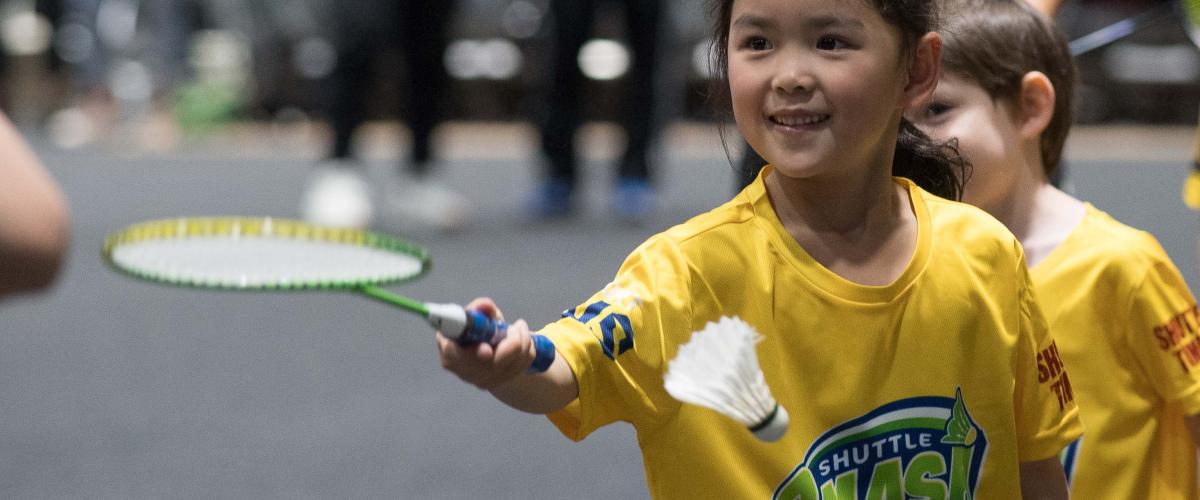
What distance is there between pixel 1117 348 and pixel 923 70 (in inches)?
15.6

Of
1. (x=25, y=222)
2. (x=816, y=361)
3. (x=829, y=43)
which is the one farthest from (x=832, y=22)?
(x=25, y=222)

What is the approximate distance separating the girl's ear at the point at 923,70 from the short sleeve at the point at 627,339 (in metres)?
0.22

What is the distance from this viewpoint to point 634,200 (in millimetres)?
4176

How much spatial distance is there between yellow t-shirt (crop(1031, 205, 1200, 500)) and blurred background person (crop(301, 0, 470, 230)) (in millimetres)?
2676

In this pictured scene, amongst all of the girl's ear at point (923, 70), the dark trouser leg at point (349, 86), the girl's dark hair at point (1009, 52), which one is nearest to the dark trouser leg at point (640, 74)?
the dark trouser leg at point (349, 86)

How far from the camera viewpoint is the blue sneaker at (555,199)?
4.34 metres

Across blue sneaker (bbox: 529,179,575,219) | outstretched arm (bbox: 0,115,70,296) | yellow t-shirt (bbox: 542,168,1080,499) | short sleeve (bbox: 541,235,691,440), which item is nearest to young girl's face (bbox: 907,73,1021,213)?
yellow t-shirt (bbox: 542,168,1080,499)

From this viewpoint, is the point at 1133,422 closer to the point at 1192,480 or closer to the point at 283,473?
the point at 1192,480

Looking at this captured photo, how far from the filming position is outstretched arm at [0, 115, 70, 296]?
554mm

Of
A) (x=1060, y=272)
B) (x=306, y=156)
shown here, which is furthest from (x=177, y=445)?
(x=306, y=156)

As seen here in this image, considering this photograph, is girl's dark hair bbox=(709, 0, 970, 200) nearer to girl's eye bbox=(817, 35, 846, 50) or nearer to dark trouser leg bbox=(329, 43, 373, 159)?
girl's eye bbox=(817, 35, 846, 50)

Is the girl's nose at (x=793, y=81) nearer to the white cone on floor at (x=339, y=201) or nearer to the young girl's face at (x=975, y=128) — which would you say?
→ the young girl's face at (x=975, y=128)

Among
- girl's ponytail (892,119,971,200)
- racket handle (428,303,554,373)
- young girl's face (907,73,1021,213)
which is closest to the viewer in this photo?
racket handle (428,303,554,373)

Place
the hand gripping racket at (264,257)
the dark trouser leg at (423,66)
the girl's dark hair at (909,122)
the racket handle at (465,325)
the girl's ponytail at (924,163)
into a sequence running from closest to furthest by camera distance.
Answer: the racket handle at (465,325), the hand gripping racket at (264,257), the girl's dark hair at (909,122), the girl's ponytail at (924,163), the dark trouser leg at (423,66)
